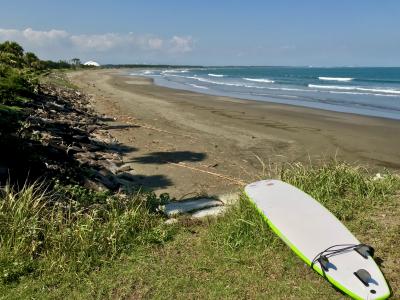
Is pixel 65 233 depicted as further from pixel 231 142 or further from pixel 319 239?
pixel 231 142

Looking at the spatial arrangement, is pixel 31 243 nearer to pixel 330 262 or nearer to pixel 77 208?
pixel 77 208

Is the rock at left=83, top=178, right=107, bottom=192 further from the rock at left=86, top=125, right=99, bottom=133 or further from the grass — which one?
the rock at left=86, top=125, right=99, bottom=133

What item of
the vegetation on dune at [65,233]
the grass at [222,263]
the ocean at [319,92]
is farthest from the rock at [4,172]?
the ocean at [319,92]

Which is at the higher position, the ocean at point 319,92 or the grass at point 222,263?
the grass at point 222,263

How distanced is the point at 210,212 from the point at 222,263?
1671mm

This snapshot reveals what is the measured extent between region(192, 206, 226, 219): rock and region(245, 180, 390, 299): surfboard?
59 centimetres

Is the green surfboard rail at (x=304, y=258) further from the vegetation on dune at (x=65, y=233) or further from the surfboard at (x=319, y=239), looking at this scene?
the vegetation on dune at (x=65, y=233)

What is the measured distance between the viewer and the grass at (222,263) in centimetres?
441

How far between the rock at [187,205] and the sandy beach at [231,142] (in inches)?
35.3

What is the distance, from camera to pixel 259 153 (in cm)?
1221

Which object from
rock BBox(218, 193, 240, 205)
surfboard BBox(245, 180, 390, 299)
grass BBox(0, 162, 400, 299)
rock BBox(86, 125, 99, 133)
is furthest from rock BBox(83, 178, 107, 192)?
rock BBox(86, 125, 99, 133)

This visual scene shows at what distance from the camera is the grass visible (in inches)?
174

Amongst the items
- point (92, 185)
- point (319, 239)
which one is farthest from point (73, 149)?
point (319, 239)

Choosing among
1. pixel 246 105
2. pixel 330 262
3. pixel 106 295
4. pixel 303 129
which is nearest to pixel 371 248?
pixel 330 262
